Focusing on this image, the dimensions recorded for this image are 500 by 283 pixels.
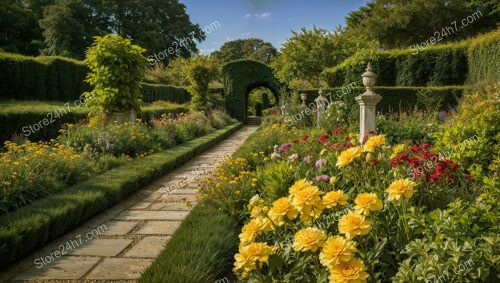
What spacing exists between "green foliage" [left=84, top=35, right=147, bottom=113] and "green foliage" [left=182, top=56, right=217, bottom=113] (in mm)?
8458

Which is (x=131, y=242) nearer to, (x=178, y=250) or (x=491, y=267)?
(x=178, y=250)

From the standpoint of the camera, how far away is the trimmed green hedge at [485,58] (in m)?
10.9

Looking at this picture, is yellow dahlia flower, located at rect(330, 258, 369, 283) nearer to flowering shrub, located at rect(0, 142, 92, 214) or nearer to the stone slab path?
the stone slab path

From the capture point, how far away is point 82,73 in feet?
47.3

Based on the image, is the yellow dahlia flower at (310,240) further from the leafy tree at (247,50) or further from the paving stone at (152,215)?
the leafy tree at (247,50)

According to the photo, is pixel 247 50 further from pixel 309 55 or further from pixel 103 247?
pixel 103 247

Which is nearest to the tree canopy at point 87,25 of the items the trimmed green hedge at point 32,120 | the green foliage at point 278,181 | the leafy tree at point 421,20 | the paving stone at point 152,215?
the trimmed green hedge at point 32,120

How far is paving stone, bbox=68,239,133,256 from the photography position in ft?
10.5

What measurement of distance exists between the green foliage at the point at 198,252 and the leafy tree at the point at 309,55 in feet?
60.2

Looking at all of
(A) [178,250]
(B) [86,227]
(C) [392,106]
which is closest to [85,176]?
(B) [86,227]

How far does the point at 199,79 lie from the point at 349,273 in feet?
54.9

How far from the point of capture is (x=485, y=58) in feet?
38.1

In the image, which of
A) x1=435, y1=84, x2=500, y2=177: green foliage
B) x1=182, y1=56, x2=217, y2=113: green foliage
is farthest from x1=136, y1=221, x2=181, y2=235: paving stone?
x1=182, y1=56, x2=217, y2=113: green foliage

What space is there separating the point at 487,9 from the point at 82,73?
83.6 feet
